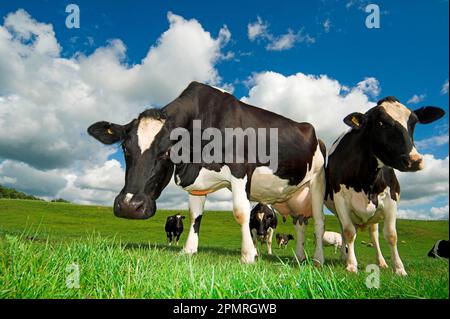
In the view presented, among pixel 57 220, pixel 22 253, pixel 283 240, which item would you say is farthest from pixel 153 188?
pixel 57 220

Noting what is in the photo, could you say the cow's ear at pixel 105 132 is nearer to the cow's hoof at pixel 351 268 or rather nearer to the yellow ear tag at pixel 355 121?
the yellow ear tag at pixel 355 121

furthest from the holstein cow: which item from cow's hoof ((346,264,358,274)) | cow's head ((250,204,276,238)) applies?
cow's head ((250,204,276,238))

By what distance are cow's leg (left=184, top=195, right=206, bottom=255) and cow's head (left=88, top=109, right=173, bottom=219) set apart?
1648 mm

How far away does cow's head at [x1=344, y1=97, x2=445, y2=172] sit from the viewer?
220 inches

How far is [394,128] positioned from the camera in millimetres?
5863

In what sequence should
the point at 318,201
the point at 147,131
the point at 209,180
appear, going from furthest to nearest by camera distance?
the point at 318,201
the point at 209,180
the point at 147,131

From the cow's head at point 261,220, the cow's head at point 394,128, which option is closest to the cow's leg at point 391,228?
the cow's head at point 394,128

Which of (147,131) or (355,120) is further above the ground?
(355,120)

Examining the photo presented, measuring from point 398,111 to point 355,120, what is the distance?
0.72 metres

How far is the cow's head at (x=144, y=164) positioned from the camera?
5.34 m

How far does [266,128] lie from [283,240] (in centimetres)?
2025

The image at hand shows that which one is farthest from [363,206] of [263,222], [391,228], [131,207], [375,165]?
[263,222]

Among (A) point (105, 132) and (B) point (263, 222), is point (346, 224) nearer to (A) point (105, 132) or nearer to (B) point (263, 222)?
(A) point (105, 132)

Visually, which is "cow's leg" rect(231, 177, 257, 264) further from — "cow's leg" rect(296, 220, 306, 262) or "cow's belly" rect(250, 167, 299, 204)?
"cow's leg" rect(296, 220, 306, 262)
